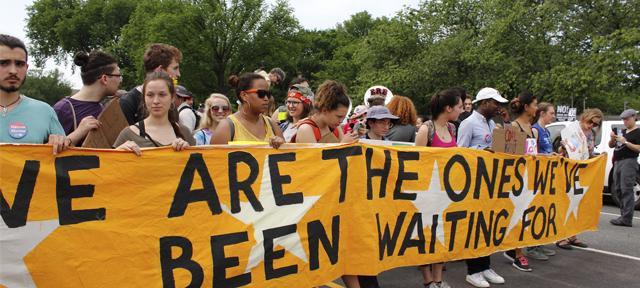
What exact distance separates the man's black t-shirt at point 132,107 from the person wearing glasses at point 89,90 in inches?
5.0

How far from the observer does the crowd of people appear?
8.83 feet

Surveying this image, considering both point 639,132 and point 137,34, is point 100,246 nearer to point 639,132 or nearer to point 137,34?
point 639,132

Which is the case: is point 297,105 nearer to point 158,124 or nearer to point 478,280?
point 158,124

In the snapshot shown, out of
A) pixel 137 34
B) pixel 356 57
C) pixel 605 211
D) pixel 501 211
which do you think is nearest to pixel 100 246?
pixel 501 211

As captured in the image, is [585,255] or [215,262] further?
[585,255]

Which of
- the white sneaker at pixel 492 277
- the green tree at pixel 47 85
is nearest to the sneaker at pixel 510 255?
the white sneaker at pixel 492 277

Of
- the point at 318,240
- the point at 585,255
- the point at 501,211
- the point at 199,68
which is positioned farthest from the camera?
the point at 199,68

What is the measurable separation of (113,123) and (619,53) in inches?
955

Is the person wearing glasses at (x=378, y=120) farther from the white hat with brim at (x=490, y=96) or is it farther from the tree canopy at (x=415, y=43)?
the tree canopy at (x=415, y=43)

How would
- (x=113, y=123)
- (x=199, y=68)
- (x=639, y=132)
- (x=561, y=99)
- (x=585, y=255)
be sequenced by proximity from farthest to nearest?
(x=199, y=68)
(x=561, y=99)
(x=639, y=132)
(x=585, y=255)
(x=113, y=123)

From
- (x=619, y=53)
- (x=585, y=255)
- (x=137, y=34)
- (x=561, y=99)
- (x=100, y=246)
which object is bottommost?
(x=585, y=255)

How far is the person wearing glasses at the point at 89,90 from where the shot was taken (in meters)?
3.18

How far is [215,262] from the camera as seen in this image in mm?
3002

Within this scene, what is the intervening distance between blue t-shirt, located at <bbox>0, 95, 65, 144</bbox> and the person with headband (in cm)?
36
